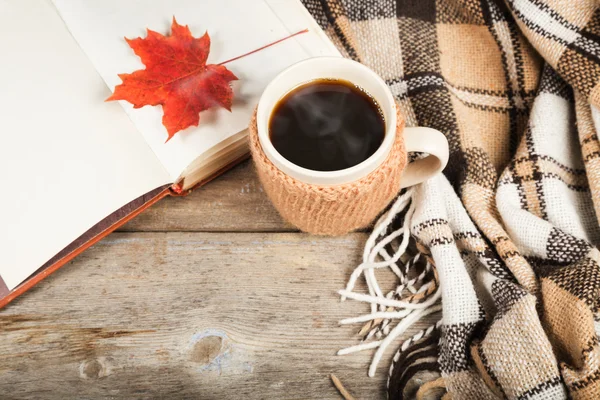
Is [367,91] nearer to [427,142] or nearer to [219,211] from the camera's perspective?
[427,142]

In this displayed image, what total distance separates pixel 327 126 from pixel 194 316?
31cm

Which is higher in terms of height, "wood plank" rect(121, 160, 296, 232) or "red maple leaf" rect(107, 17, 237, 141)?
"red maple leaf" rect(107, 17, 237, 141)

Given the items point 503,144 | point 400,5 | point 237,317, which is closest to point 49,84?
point 237,317

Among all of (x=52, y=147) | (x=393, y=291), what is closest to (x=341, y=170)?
Result: (x=393, y=291)

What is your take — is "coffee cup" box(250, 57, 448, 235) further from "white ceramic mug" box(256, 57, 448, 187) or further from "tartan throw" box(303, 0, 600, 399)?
"tartan throw" box(303, 0, 600, 399)

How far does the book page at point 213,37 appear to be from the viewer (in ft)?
2.23

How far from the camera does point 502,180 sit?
0.71 meters

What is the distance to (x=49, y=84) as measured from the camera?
0.69 meters

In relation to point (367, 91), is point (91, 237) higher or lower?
lower

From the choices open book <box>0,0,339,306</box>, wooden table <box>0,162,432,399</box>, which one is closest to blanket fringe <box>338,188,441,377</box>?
wooden table <box>0,162,432,399</box>

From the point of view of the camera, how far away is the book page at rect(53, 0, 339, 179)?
0.68 m

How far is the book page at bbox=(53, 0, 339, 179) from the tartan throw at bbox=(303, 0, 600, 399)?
0.29 ft

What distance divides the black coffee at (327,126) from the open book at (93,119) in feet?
0.34

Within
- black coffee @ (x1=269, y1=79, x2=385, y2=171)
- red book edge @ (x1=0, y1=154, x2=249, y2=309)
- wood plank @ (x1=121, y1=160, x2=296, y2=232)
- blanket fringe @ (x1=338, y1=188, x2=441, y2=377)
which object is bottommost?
blanket fringe @ (x1=338, y1=188, x2=441, y2=377)
